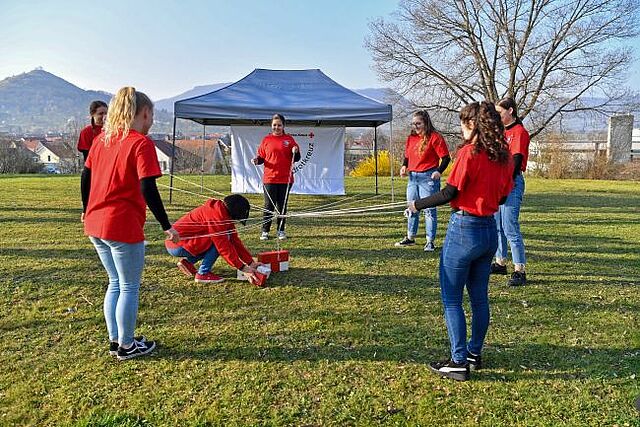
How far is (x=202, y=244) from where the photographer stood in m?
4.75

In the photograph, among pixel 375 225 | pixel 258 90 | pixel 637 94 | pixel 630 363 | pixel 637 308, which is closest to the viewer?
pixel 630 363

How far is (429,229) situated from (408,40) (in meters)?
20.3

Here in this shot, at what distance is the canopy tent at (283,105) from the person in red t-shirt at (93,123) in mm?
3530

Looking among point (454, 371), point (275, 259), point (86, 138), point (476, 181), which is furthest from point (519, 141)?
point (86, 138)

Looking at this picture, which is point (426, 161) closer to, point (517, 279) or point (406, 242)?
point (406, 242)

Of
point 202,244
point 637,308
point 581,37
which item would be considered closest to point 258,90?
point 202,244

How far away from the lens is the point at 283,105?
9.98m

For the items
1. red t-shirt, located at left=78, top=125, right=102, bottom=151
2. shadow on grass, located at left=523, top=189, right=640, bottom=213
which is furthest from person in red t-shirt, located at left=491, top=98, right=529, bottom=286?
shadow on grass, located at left=523, top=189, right=640, bottom=213

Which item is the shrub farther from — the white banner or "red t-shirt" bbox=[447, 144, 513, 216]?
"red t-shirt" bbox=[447, 144, 513, 216]

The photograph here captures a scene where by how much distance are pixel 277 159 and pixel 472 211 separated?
4.17m

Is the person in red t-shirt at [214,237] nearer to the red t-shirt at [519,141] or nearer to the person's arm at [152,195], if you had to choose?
the person's arm at [152,195]

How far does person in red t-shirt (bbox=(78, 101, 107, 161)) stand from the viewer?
225 inches

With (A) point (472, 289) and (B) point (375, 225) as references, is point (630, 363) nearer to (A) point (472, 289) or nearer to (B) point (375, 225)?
(A) point (472, 289)

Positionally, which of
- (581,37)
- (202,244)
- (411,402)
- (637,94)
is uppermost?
(581,37)
